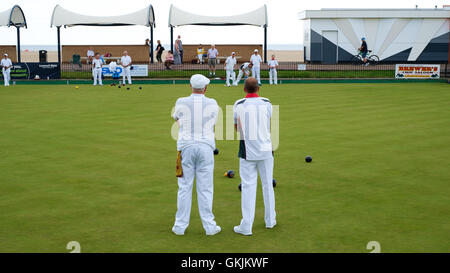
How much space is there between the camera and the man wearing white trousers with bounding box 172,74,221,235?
22.7ft

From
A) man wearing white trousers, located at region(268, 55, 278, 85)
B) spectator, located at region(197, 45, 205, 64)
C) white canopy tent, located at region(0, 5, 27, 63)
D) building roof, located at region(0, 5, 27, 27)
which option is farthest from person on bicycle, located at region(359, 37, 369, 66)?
building roof, located at region(0, 5, 27, 27)

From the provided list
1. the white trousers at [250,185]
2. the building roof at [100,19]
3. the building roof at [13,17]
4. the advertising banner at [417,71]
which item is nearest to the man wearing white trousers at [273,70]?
the advertising banner at [417,71]

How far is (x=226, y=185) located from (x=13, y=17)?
128 ft

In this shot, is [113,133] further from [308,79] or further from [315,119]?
[308,79]

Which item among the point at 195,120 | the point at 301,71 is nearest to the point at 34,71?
the point at 301,71

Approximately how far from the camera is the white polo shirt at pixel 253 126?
7027 millimetres

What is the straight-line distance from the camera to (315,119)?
1748 cm

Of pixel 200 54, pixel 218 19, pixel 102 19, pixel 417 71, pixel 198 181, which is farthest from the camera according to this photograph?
pixel 102 19

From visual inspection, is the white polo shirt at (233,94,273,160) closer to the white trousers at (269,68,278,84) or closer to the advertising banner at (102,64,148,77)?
the white trousers at (269,68,278,84)

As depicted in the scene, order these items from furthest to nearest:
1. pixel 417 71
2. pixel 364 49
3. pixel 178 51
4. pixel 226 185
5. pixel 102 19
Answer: pixel 102 19 < pixel 178 51 < pixel 364 49 < pixel 417 71 < pixel 226 185

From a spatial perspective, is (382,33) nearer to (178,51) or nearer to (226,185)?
(178,51)

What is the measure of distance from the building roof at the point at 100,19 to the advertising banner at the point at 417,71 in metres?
19.4

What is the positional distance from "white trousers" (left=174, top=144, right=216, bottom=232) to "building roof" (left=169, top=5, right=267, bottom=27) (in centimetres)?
3975

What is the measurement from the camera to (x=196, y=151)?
6.88 meters
